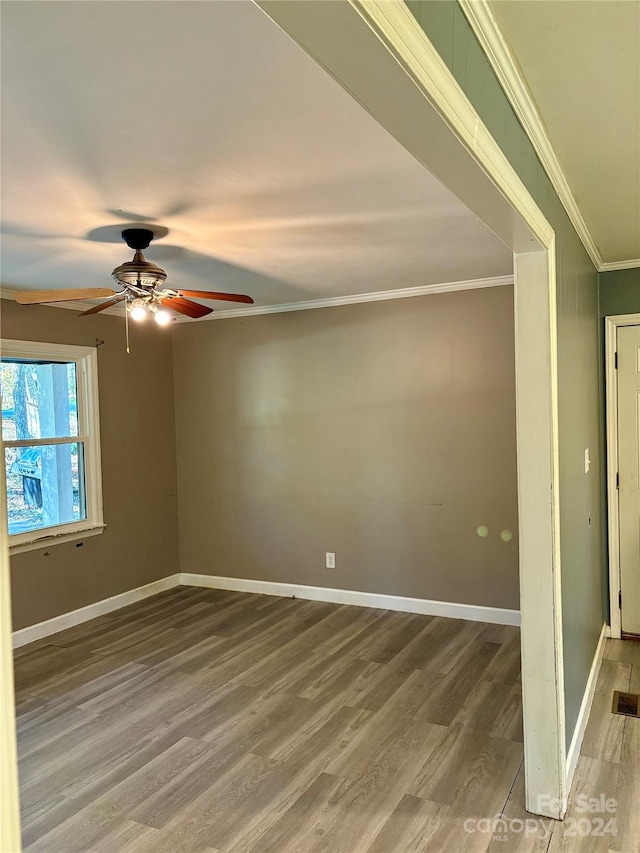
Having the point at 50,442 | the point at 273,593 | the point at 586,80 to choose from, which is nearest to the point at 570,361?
the point at 586,80

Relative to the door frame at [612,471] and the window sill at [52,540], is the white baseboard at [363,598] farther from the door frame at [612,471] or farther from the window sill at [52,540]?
the window sill at [52,540]

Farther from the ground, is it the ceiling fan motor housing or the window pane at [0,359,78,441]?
the ceiling fan motor housing

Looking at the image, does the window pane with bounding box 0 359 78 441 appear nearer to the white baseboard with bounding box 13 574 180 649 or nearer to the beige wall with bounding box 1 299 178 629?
the beige wall with bounding box 1 299 178 629

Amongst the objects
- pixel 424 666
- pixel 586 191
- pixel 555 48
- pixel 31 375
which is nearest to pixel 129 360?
pixel 31 375

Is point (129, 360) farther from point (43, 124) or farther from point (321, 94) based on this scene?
point (321, 94)

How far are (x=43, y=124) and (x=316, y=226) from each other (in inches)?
54.3

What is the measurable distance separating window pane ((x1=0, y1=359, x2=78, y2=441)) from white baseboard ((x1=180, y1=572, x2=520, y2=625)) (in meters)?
1.86

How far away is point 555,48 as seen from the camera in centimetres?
162

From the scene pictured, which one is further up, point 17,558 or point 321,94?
point 321,94

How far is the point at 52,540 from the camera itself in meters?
4.54

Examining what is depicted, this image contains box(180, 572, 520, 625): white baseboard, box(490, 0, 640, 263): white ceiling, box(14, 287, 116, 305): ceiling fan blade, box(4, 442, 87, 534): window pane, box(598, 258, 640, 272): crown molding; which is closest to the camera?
box(490, 0, 640, 263): white ceiling

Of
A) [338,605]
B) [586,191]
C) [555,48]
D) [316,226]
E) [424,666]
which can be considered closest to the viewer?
[555,48]

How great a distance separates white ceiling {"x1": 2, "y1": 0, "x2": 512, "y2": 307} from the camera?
60.5 inches

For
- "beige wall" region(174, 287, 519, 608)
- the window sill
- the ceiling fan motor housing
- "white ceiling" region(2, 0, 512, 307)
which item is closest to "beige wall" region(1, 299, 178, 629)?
the window sill
